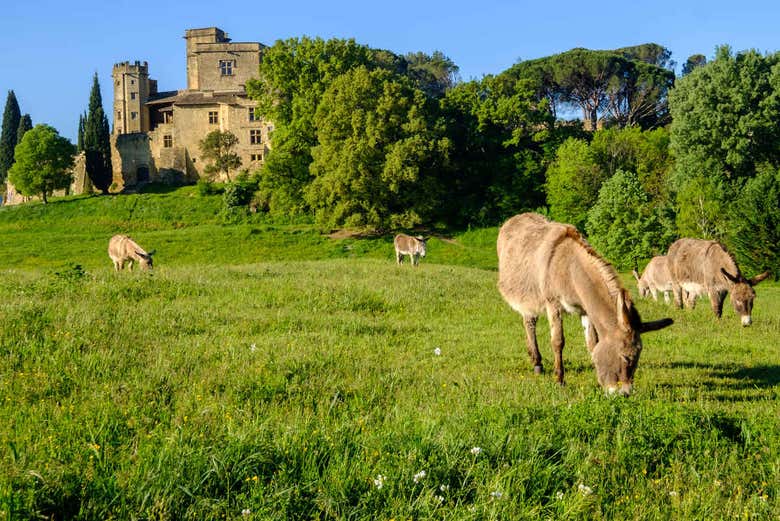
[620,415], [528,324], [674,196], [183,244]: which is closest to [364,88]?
[183,244]

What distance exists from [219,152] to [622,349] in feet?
269

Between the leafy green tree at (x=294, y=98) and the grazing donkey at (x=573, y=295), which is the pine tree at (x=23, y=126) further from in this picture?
the grazing donkey at (x=573, y=295)

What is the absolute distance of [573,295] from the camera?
380 inches

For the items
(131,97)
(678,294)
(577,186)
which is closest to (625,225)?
(577,186)

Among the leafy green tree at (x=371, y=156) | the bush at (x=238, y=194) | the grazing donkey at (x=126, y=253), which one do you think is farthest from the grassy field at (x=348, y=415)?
the bush at (x=238, y=194)

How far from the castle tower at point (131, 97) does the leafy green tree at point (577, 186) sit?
68.6 m

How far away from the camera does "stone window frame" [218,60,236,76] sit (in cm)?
9800

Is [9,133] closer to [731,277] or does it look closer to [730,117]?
[730,117]

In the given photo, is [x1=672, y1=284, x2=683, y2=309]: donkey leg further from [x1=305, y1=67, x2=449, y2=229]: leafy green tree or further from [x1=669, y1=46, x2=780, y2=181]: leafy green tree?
[x1=305, y1=67, x2=449, y2=229]: leafy green tree

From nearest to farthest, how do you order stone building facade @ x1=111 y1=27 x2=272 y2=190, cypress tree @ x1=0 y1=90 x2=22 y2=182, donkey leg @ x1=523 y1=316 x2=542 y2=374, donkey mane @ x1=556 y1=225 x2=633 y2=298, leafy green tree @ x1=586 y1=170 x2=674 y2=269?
donkey mane @ x1=556 y1=225 x2=633 y2=298
donkey leg @ x1=523 y1=316 x2=542 y2=374
leafy green tree @ x1=586 y1=170 x2=674 y2=269
stone building facade @ x1=111 y1=27 x2=272 y2=190
cypress tree @ x1=0 y1=90 x2=22 y2=182

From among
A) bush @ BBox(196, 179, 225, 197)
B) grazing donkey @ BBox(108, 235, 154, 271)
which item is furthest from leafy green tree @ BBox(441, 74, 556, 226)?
grazing donkey @ BBox(108, 235, 154, 271)

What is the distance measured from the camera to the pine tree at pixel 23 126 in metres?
105

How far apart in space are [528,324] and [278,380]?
4.37 meters

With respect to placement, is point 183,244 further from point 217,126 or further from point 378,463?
point 378,463
